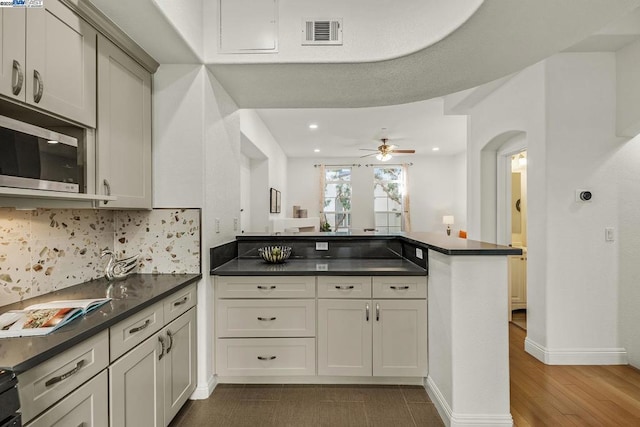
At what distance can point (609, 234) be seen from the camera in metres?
2.96

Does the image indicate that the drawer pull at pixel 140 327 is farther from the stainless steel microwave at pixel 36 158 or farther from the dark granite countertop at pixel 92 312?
the stainless steel microwave at pixel 36 158

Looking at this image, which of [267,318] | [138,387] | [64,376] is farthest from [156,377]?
[267,318]

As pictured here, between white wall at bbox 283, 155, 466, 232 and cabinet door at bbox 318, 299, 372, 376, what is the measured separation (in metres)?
6.81

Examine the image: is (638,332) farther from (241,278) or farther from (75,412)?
(75,412)

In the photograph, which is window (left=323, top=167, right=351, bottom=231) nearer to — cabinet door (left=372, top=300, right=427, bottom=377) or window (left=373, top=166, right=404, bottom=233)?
window (left=373, top=166, right=404, bottom=233)

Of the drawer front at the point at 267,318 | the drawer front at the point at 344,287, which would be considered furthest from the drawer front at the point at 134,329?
the drawer front at the point at 344,287

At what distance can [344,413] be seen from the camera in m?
2.20

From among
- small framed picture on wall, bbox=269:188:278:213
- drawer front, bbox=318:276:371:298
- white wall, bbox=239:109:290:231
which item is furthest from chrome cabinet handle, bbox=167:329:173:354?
small framed picture on wall, bbox=269:188:278:213

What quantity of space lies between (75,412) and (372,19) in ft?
8.70

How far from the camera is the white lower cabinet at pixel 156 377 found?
148 cm

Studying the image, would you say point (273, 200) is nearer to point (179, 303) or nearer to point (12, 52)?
point (179, 303)

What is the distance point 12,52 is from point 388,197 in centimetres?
867

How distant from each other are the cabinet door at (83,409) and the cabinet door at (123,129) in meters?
0.90

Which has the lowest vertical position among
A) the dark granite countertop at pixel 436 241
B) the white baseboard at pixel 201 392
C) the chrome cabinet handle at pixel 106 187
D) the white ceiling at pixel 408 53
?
the white baseboard at pixel 201 392
